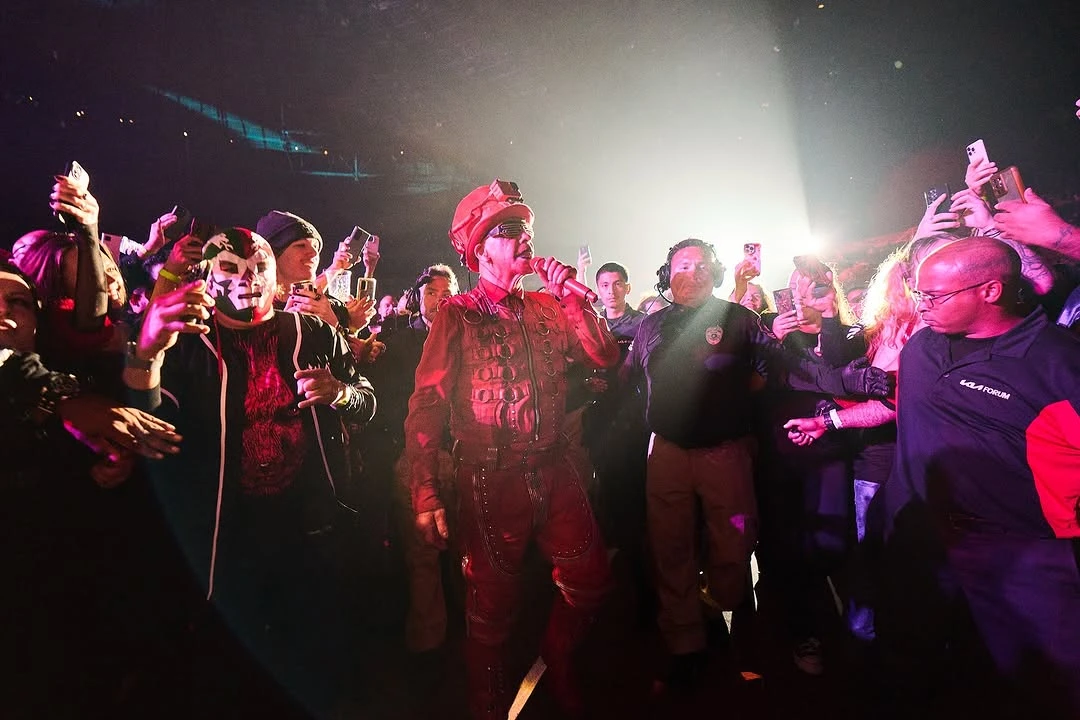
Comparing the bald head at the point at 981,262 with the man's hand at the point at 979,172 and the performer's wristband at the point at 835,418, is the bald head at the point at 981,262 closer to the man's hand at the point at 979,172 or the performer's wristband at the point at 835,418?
the performer's wristband at the point at 835,418

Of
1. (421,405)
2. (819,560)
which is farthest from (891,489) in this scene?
(421,405)

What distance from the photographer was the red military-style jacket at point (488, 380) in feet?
7.16

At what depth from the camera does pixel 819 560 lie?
2.90 m

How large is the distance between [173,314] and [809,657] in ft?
12.8

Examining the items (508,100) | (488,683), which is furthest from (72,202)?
(508,100)

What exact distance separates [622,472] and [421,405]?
213 cm

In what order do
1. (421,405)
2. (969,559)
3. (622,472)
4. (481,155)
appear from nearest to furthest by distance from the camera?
1. (969,559)
2. (421,405)
3. (622,472)
4. (481,155)

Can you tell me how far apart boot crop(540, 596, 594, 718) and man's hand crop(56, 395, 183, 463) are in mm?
1987

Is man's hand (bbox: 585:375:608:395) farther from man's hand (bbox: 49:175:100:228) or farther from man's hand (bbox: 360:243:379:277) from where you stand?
man's hand (bbox: 49:175:100:228)

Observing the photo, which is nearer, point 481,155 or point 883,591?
point 883,591

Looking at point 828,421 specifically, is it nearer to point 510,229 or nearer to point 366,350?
point 510,229

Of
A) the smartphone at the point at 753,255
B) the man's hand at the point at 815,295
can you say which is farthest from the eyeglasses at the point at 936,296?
the smartphone at the point at 753,255

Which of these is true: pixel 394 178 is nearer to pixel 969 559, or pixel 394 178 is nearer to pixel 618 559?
pixel 618 559

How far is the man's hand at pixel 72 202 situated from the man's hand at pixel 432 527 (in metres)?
1.82
